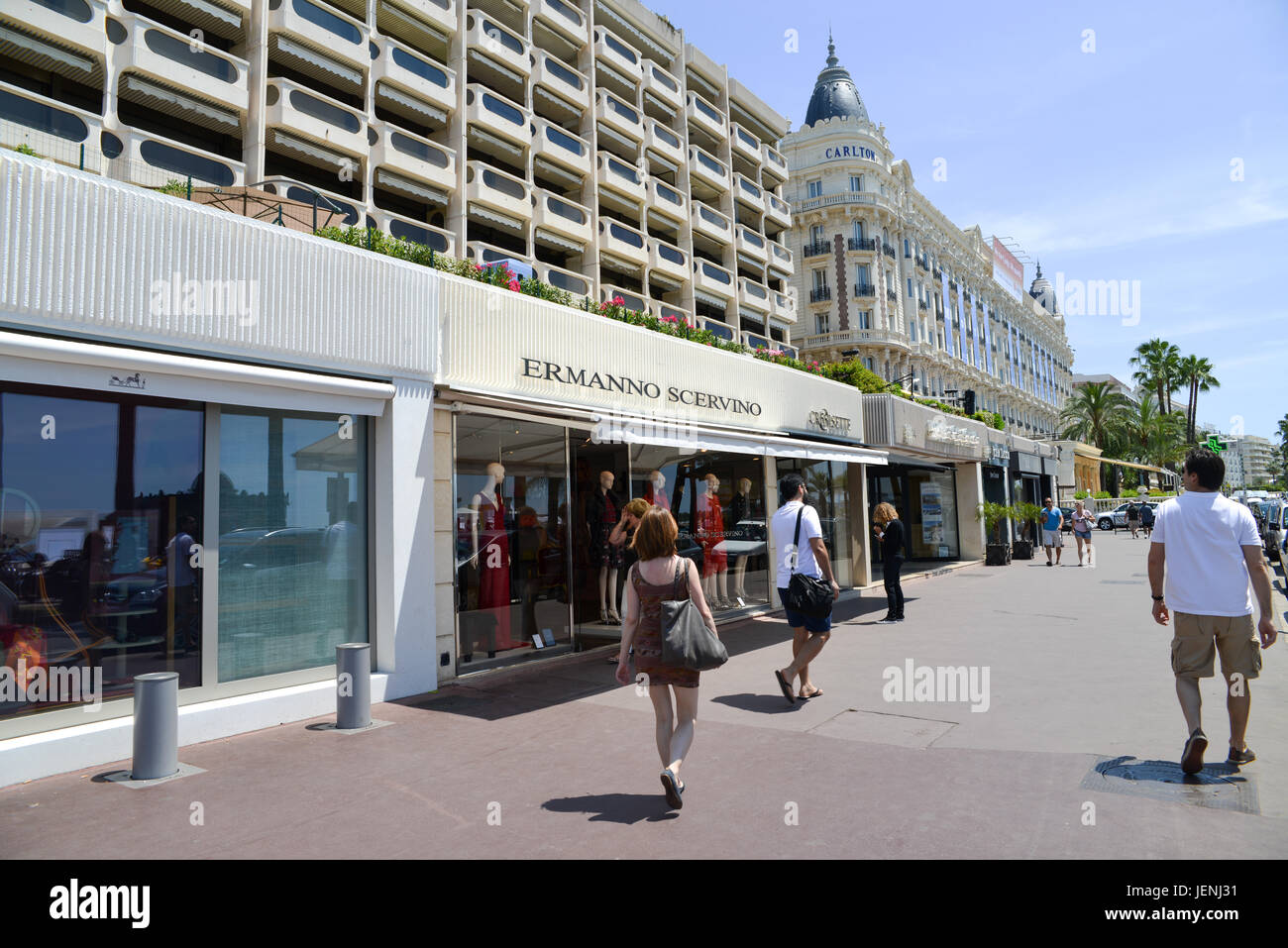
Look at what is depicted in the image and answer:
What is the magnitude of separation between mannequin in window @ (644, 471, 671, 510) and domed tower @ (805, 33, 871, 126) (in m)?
47.6

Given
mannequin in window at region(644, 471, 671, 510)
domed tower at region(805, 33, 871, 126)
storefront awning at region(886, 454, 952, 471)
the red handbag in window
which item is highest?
domed tower at region(805, 33, 871, 126)

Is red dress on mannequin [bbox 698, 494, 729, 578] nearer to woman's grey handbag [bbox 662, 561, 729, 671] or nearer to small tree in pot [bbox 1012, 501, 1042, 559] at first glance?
woman's grey handbag [bbox 662, 561, 729, 671]

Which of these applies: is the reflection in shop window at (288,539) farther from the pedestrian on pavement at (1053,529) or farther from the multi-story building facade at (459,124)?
the pedestrian on pavement at (1053,529)

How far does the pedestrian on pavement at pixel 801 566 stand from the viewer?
6.71m

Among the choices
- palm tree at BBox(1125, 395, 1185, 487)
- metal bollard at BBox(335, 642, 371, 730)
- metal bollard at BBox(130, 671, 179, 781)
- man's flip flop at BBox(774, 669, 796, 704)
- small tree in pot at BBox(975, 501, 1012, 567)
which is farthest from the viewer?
palm tree at BBox(1125, 395, 1185, 487)

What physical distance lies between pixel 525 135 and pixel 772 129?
22419 millimetres

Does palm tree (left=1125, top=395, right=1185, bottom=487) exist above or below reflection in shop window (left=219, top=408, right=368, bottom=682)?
above

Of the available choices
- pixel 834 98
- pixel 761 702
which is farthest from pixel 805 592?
pixel 834 98

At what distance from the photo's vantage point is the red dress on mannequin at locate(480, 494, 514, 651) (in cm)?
832

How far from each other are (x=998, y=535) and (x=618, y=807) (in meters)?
23.0

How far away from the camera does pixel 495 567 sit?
846 cm

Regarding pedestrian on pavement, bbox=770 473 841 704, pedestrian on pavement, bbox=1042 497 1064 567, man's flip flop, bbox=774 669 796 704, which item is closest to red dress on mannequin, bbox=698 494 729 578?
pedestrian on pavement, bbox=770 473 841 704

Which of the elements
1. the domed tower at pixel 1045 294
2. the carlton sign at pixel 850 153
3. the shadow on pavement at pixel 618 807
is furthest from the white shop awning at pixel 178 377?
the domed tower at pixel 1045 294

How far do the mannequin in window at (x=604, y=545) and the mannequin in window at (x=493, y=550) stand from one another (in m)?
1.52
